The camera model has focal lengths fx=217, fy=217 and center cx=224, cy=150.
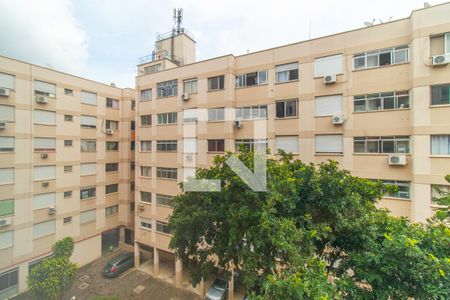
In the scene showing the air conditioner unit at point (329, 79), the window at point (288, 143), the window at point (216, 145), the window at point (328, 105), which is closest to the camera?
the air conditioner unit at point (329, 79)

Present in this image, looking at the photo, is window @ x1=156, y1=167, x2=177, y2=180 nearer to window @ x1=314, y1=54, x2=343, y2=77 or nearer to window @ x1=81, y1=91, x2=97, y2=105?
window @ x1=81, y1=91, x2=97, y2=105

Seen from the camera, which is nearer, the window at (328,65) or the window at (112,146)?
the window at (328,65)

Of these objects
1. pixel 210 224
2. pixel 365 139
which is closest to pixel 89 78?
pixel 210 224

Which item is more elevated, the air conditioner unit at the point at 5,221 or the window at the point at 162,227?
the air conditioner unit at the point at 5,221

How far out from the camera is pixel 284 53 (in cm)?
1142

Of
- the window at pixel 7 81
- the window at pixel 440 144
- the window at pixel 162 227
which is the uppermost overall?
the window at pixel 7 81

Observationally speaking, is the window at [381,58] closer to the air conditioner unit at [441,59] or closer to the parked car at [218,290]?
the air conditioner unit at [441,59]

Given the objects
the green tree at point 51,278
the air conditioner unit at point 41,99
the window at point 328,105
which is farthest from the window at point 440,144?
the air conditioner unit at point 41,99

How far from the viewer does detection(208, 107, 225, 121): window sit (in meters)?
12.8

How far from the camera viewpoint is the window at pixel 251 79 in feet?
39.6

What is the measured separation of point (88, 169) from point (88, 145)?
5.97ft

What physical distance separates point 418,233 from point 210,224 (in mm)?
5022

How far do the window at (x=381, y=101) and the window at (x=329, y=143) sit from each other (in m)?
1.54

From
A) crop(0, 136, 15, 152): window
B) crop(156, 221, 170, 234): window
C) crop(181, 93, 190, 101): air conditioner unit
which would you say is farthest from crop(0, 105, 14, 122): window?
crop(156, 221, 170, 234): window
